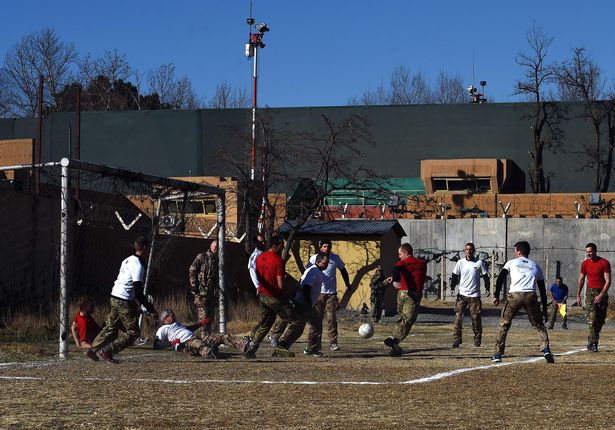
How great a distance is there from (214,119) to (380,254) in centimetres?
2811

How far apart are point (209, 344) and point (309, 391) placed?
4.80 m

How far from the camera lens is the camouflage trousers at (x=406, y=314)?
18.1 metres

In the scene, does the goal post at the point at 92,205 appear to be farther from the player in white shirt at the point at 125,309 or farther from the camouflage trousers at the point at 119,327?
the player in white shirt at the point at 125,309

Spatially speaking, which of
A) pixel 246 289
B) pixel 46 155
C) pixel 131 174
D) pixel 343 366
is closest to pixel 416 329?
pixel 246 289

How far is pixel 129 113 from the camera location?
6425 centimetres

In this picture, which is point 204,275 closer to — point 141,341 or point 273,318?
point 141,341

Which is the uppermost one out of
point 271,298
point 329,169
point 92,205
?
point 329,169

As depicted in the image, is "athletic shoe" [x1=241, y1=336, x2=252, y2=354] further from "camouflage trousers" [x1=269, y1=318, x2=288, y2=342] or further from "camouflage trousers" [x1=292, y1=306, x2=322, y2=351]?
"camouflage trousers" [x1=292, y1=306, x2=322, y2=351]

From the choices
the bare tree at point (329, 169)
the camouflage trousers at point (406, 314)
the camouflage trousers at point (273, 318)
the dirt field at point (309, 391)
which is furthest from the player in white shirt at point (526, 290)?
the bare tree at point (329, 169)

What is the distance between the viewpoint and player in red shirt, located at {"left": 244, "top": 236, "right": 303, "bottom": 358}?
55.8 feet

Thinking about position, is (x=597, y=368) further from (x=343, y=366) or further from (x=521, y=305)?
(x=343, y=366)

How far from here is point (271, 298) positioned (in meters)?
17.0

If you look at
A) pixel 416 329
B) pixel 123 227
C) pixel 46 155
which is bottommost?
pixel 416 329

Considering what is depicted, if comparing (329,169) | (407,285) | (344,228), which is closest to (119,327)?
(407,285)
